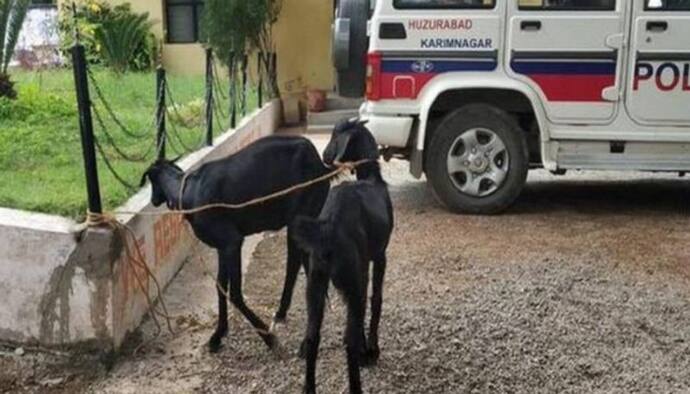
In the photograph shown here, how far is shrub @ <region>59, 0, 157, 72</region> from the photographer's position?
13078 mm

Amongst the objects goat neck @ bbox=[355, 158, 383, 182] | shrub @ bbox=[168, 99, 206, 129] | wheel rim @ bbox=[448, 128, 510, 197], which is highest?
goat neck @ bbox=[355, 158, 383, 182]

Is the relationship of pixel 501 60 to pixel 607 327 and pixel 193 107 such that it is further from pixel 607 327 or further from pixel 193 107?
pixel 193 107

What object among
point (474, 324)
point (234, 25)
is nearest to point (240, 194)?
point (474, 324)

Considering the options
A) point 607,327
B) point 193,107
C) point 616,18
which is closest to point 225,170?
point 607,327

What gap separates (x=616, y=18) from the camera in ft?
20.6

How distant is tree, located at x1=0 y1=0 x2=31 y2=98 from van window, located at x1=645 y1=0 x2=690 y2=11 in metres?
6.04

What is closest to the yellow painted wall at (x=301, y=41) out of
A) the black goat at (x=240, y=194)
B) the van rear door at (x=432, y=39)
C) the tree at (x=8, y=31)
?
the tree at (x=8, y=31)

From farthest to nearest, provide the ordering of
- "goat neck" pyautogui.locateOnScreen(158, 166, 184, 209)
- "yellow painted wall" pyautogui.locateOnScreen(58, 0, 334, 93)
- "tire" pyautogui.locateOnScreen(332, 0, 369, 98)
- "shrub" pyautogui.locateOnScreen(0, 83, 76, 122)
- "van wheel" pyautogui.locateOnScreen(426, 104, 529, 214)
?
"yellow painted wall" pyautogui.locateOnScreen(58, 0, 334, 93) < "shrub" pyautogui.locateOnScreen(0, 83, 76, 122) < "tire" pyautogui.locateOnScreen(332, 0, 369, 98) < "van wheel" pyautogui.locateOnScreen(426, 104, 529, 214) < "goat neck" pyautogui.locateOnScreen(158, 166, 184, 209)

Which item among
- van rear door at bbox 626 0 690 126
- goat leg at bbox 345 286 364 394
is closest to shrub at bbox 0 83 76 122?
goat leg at bbox 345 286 364 394

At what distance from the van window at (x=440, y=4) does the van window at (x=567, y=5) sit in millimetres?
303

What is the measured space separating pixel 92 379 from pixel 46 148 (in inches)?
109

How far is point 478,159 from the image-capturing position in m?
6.65

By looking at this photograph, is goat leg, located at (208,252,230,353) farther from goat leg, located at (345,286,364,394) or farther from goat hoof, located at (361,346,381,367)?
goat leg, located at (345,286,364,394)

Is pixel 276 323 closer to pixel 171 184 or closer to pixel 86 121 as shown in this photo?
pixel 171 184
